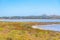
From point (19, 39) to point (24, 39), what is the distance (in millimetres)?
477

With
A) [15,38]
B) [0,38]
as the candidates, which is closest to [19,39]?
[15,38]

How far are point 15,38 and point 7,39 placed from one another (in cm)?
59

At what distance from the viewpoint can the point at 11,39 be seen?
11594mm

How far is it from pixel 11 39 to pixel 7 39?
244mm

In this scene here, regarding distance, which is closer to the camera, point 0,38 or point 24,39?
point 0,38

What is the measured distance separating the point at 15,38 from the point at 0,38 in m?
1.06

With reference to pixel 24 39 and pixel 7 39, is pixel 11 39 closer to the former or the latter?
pixel 7 39

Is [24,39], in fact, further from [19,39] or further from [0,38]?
[0,38]

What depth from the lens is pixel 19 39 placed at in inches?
468

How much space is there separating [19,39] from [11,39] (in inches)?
22.0

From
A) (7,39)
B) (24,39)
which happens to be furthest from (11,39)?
(24,39)

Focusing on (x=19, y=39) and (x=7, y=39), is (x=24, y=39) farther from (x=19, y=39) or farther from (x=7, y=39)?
(x=7, y=39)

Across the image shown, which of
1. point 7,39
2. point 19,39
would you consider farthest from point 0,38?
point 19,39

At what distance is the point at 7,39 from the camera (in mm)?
11539
